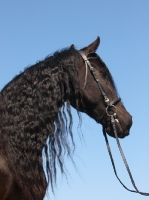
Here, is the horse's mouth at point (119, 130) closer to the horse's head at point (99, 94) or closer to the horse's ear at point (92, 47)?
the horse's head at point (99, 94)

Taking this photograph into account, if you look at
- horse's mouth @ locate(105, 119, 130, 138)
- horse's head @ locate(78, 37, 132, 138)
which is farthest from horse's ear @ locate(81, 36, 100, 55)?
horse's mouth @ locate(105, 119, 130, 138)

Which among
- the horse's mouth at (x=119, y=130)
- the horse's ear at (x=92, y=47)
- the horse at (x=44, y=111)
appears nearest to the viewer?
the horse at (x=44, y=111)

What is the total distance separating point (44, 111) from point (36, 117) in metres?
0.13

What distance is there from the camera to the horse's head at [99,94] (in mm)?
5938

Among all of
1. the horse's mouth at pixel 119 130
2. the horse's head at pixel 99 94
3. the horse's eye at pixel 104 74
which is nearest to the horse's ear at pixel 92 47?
the horse's head at pixel 99 94

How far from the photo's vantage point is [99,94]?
235 inches

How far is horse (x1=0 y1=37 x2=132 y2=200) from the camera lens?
529 cm

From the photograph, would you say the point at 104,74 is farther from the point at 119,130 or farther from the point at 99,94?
the point at 119,130

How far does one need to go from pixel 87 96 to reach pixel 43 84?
63cm

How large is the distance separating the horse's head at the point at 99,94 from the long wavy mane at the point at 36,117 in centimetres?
16

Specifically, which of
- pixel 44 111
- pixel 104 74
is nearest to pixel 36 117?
pixel 44 111

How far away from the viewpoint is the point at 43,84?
5.66 metres

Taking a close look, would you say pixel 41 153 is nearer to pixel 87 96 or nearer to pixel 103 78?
pixel 87 96

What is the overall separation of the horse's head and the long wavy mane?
6.3 inches
